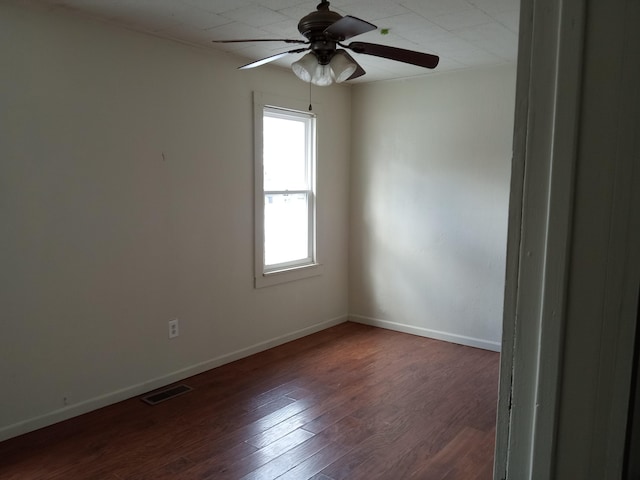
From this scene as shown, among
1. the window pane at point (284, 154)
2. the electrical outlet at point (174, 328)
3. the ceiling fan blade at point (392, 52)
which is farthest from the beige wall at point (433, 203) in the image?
the electrical outlet at point (174, 328)

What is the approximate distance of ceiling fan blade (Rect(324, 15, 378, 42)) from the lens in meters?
2.01

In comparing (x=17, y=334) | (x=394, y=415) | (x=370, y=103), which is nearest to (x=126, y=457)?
(x=17, y=334)

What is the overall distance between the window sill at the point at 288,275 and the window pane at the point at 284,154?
29.0 inches

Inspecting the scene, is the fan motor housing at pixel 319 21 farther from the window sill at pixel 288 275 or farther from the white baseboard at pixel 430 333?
the white baseboard at pixel 430 333

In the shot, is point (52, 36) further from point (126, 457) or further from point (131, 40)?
point (126, 457)

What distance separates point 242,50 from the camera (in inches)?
147

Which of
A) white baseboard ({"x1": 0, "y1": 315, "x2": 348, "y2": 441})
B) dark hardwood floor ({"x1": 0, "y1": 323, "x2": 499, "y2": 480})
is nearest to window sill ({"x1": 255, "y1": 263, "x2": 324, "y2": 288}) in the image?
white baseboard ({"x1": 0, "y1": 315, "x2": 348, "y2": 441})

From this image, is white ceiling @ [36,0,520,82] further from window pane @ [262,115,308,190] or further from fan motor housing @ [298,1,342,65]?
window pane @ [262,115,308,190]

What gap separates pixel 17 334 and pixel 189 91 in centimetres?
192

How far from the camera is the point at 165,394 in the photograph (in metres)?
3.46

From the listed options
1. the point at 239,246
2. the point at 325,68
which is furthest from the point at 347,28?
the point at 239,246

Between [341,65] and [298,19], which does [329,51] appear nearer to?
[341,65]

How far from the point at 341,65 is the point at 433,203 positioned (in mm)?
2515

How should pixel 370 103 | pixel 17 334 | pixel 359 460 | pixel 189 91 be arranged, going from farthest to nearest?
pixel 370 103 < pixel 189 91 < pixel 17 334 < pixel 359 460
